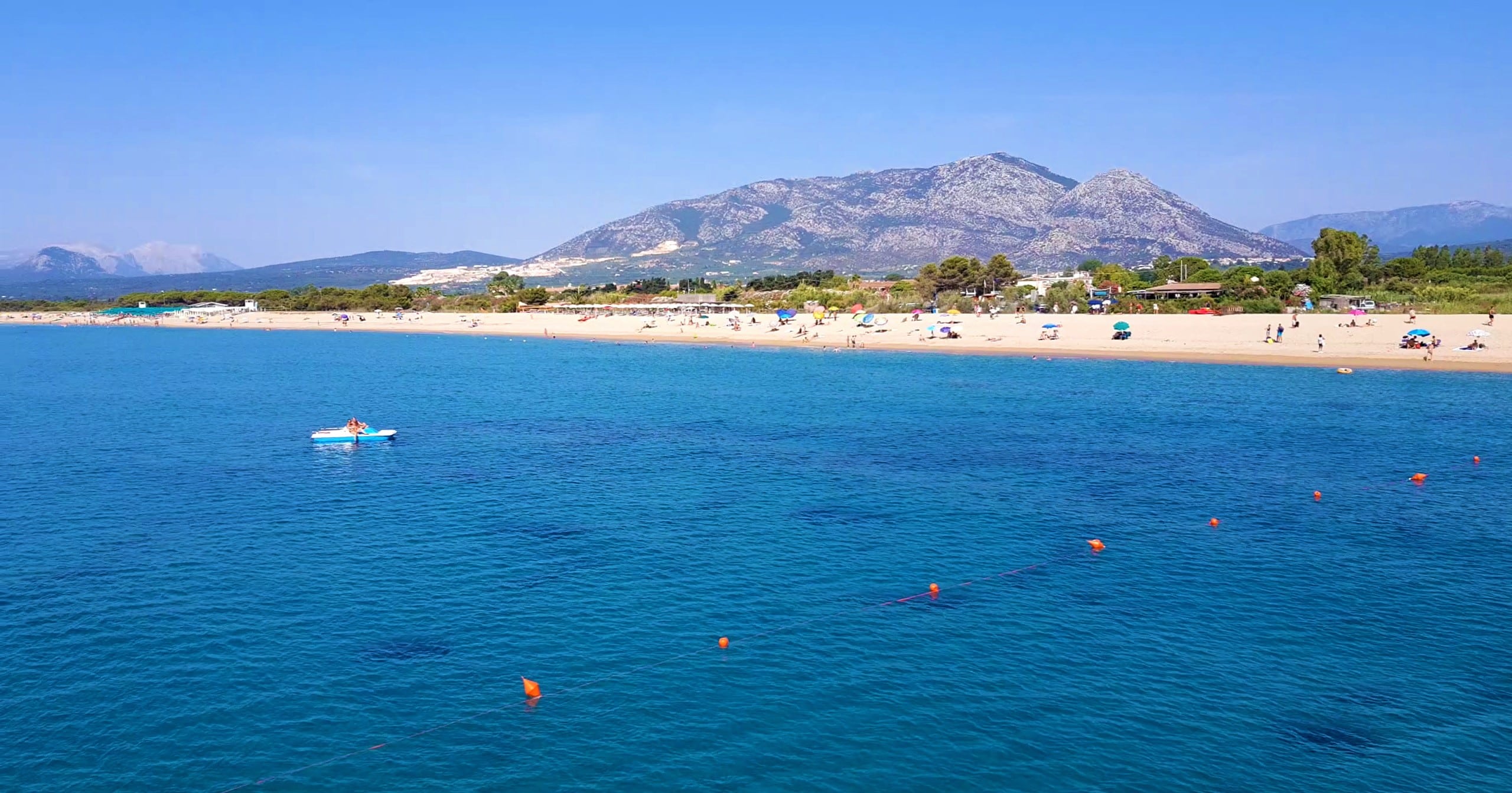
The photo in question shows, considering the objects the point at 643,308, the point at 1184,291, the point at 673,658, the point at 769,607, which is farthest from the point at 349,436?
the point at 643,308

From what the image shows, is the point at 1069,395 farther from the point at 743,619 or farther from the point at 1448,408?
the point at 743,619

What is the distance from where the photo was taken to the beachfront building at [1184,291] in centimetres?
10756

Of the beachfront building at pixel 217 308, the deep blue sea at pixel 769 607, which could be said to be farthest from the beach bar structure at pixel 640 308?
the deep blue sea at pixel 769 607

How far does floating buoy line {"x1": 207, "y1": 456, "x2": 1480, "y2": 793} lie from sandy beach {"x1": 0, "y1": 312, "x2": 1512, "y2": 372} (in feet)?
157

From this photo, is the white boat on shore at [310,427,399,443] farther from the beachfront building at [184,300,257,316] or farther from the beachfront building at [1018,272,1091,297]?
the beachfront building at [184,300,257,316]

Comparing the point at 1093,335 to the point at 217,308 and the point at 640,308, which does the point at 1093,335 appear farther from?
the point at 217,308

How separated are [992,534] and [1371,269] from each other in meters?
116

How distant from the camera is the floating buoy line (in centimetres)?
1582

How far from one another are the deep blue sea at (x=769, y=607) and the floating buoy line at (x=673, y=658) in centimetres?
14

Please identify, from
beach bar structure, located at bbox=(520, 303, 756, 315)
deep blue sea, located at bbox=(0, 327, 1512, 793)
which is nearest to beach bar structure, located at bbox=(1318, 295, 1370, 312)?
deep blue sea, located at bbox=(0, 327, 1512, 793)

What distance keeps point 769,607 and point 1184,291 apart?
100847 mm

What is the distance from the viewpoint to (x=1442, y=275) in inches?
4301

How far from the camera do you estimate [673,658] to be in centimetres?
1978

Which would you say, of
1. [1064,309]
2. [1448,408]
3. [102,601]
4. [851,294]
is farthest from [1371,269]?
[102,601]
